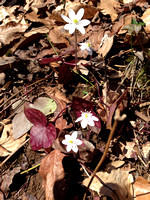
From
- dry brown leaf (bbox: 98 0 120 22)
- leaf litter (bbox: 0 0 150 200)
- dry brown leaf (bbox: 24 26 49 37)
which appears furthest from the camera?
dry brown leaf (bbox: 24 26 49 37)

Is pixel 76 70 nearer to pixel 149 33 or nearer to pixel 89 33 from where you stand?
pixel 89 33

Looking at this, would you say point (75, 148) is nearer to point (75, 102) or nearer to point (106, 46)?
point (75, 102)

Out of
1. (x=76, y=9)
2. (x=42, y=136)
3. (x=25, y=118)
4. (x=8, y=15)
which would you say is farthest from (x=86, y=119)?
Result: (x=8, y=15)

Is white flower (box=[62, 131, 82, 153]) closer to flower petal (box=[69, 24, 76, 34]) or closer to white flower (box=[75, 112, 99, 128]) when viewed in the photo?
white flower (box=[75, 112, 99, 128])

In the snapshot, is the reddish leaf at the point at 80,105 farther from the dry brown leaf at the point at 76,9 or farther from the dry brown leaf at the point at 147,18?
the dry brown leaf at the point at 76,9

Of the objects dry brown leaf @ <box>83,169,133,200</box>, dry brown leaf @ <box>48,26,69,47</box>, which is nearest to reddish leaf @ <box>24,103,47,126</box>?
dry brown leaf @ <box>83,169,133,200</box>

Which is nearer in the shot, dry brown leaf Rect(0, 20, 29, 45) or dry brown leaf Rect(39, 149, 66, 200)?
dry brown leaf Rect(39, 149, 66, 200)
